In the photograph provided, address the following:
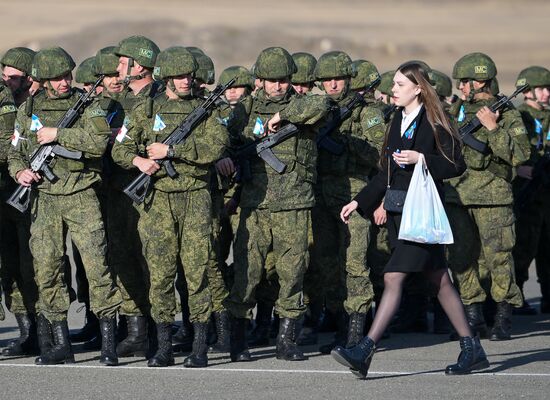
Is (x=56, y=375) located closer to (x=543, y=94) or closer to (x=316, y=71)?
(x=316, y=71)

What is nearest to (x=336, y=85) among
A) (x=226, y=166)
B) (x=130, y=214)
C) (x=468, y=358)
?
(x=226, y=166)

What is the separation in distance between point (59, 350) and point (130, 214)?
122 cm

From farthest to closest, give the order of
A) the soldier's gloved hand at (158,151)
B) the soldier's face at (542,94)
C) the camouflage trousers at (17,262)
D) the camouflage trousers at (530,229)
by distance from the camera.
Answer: the soldier's face at (542,94)
the camouflage trousers at (530,229)
the camouflage trousers at (17,262)
the soldier's gloved hand at (158,151)

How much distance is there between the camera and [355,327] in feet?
37.7

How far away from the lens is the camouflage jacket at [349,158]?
11.9 m

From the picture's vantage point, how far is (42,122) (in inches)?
443

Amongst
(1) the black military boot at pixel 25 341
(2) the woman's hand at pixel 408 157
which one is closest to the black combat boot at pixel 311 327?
(1) the black military boot at pixel 25 341

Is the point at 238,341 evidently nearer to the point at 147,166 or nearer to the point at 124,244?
the point at 124,244

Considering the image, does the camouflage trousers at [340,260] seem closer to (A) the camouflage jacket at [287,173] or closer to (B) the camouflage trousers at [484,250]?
(A) the camouflage jacket at [287,173]

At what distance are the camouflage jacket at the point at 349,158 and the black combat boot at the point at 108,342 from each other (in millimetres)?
1913

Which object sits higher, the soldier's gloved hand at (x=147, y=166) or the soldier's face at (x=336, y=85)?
the soldier's face at (x=336, y=85)

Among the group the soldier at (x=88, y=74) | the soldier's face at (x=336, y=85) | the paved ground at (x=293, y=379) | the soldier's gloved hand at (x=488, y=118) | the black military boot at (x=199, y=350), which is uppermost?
the soldier at (x=88, y=74)

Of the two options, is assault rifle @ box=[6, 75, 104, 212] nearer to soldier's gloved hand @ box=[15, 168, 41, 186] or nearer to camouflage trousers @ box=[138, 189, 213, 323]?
soldier's gloved hand @ box=[15, 168, 41, 186]

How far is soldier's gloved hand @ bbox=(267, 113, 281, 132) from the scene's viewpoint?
11.4m
